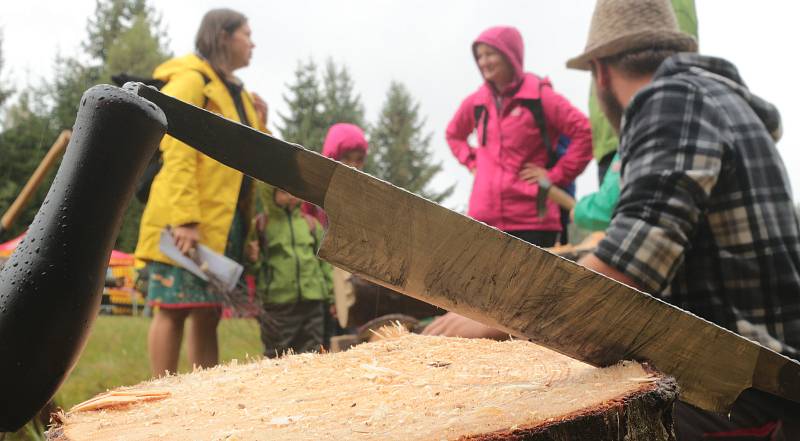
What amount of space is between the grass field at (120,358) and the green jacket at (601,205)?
160 cm

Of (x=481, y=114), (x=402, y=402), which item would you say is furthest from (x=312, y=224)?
(x=402, y=402)

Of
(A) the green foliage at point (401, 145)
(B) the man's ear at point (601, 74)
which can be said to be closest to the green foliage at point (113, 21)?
(A) the green foliage at point (401, 145)

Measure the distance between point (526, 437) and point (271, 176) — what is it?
0.45m

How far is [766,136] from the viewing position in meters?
1.62

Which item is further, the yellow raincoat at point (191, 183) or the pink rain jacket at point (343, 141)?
the pink rain jacket at point (343, 141)

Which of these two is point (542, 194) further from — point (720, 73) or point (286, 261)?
point (720, 73)

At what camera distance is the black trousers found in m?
1.39

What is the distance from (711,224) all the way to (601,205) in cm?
139

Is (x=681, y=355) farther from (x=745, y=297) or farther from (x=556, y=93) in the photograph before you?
(x=556, y=93)

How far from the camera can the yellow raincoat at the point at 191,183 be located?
117 inches

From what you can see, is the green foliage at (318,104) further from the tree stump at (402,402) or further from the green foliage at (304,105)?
the tree stump at (402,402)

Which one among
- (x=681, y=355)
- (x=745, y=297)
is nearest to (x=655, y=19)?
(x=745, y=297)

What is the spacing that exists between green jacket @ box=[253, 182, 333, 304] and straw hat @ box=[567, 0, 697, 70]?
2.67 meters

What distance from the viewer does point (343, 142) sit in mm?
4344
